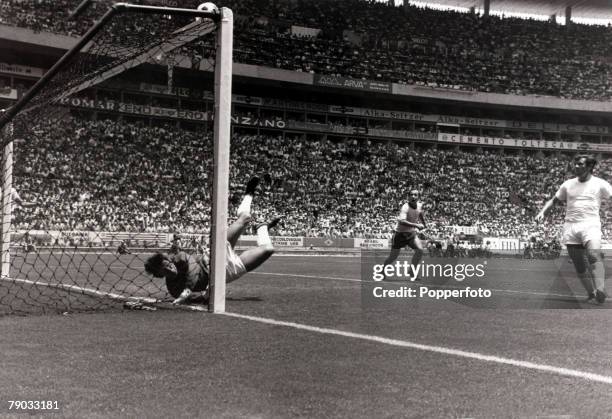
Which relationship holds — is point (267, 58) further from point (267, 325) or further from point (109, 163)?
point (267, 325)

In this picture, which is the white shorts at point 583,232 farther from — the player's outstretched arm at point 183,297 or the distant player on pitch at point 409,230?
the player's outstretched arm at point 183,297

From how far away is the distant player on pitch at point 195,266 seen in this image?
7.62 metres

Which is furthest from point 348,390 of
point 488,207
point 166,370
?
point 488,207

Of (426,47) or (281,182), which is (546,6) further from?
(281,182)

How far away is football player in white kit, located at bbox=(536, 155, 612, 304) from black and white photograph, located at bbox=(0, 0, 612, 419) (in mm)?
31

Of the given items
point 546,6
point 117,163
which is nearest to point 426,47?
point 546,6

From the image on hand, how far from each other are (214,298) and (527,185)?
47.2 metres

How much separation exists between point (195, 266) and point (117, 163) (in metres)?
29.4

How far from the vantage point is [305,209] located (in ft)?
137

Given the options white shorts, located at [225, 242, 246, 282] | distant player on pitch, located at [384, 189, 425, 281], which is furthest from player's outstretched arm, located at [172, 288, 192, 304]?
distant player on pitch, located at [384, 189, 425, 281]

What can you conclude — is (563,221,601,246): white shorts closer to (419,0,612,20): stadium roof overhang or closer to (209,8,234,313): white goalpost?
(209,8,234,313): white goalpost

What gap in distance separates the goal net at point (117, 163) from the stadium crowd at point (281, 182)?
0.11m

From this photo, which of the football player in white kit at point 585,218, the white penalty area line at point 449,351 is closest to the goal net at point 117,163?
the white penalty area line at point 449,351

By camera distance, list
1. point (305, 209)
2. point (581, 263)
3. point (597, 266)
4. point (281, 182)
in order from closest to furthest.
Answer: point (597, 266) → point (581, 263) → point (305, 209) → point (281, 182)
